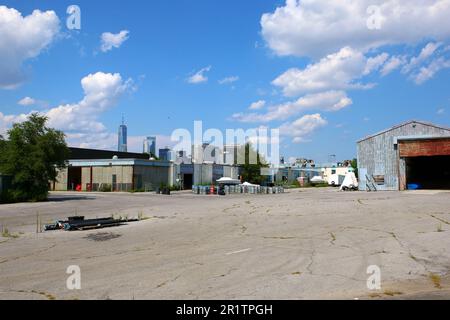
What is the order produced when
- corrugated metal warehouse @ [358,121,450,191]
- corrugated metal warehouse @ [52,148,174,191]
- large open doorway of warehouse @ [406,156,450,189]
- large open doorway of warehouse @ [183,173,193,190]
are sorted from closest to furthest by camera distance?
1. corrugated metal warehouse @ [358,121,450,191]
2. large open doorway of warehouse @ [406,156,450,189]
3. corrugated metal warehouse @ [52,148,174,191]
4. large open doorway of warehouse @ [183,173,193,190]

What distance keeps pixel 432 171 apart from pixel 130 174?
43935 mm

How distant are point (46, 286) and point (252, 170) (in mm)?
77340

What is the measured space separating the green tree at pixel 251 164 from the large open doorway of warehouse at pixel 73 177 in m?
30.6

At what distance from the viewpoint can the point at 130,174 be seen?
67688mm

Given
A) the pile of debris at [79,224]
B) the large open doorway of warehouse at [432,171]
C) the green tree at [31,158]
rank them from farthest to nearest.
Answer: the large open doorway of warehouse at [432,171] → the green tree at [31,158] → the pile of debris at [79,224]

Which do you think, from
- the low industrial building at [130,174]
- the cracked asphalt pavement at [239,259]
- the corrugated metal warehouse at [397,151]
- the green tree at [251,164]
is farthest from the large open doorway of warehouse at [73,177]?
the cracked asphalt pavement at [239,259]

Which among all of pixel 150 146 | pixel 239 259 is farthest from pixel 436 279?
pixel 150 146

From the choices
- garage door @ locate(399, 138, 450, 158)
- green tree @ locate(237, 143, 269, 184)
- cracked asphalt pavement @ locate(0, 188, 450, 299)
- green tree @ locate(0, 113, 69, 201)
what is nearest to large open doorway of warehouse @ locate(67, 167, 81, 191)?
green tree @ locate(237, 143, 269, 184)

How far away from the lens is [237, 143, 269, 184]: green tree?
85.0 m

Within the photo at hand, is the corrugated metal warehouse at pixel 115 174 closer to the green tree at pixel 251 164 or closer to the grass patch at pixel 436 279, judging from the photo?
the green tree at pixel 251 164

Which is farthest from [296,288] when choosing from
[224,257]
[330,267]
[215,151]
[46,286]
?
[215,151]

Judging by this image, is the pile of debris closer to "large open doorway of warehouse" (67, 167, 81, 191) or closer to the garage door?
the garage door

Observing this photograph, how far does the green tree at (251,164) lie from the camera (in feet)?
279

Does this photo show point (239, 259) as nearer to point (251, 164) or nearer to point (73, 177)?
point (73, 177)
